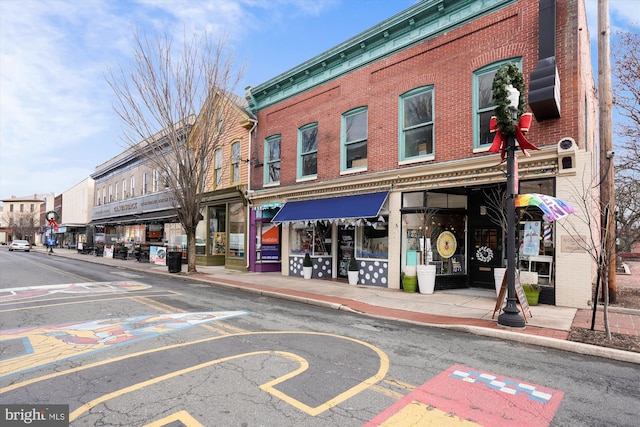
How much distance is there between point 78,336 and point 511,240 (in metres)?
8.25

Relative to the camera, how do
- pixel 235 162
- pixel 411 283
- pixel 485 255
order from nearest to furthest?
pixel 411 283
pixel 485 255
pixel 235 162

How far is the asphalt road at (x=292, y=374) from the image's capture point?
3695 mm

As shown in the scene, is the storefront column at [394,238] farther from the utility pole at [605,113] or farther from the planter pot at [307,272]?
the utility pole at [605,113]

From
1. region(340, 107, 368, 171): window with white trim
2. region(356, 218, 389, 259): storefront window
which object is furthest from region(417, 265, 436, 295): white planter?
region(340, 107, 368, 171): window with white trim

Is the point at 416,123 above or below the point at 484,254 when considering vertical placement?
above

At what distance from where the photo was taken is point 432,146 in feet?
38.7

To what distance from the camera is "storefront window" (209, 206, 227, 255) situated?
21.3m

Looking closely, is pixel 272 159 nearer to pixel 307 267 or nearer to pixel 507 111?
pixel 307 267

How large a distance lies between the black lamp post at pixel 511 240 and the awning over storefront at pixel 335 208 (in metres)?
5.14

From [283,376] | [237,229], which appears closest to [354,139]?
[237,229]

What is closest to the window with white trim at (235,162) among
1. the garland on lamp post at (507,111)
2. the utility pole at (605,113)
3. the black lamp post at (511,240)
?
the garland on lamp post at (507,111)

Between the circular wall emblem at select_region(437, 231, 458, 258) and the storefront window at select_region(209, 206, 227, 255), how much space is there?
13.2m

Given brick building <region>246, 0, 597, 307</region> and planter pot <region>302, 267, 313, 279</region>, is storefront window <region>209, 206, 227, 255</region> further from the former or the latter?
planter pot <region>302, 267, 313, 279</region>

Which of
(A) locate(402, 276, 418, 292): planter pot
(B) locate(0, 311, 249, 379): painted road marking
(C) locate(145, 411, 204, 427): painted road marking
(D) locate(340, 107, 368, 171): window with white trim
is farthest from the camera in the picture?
(D) locate(340, 107, 368, 171): window with white trim
